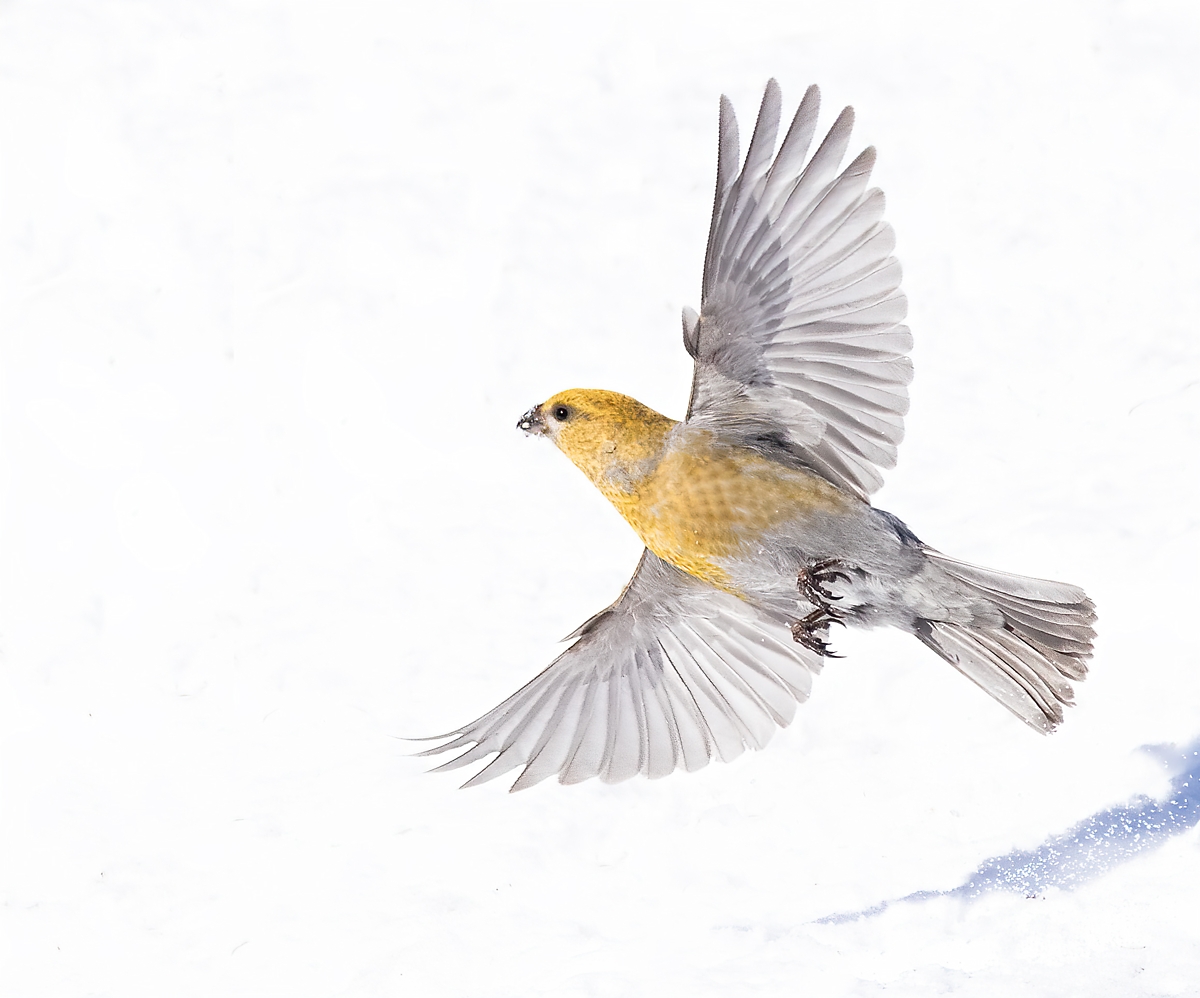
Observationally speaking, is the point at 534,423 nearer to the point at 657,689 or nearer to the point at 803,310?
the point at 803,310

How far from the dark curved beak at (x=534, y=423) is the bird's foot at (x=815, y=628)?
0.91 meters

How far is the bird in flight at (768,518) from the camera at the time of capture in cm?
278

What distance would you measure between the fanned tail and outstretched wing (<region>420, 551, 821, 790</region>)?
446 mm

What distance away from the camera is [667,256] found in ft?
13.2

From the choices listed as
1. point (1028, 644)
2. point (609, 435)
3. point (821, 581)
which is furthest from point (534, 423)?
point (1028, 644)

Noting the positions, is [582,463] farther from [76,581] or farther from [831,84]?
[76,581]

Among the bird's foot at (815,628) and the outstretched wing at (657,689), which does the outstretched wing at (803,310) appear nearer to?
the bird's foot at (815,628)

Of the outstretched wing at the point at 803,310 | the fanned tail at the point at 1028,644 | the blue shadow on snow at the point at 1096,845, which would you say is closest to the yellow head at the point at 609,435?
the outstretched wing at the point at 803,310

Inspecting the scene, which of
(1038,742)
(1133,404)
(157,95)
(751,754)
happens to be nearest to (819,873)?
(751,754)

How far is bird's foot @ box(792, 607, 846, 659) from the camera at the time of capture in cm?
311

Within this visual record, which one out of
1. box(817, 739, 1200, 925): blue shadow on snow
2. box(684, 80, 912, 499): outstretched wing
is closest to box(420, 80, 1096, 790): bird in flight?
box(684, 80, 912, 499): outstretched wing

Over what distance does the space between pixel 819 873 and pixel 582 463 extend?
1.70 meters

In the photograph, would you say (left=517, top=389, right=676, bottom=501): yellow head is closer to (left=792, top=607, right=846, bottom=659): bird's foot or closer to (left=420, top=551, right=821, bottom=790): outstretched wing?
(left=420, top=551, right=821, bottom=790): outstretched wing

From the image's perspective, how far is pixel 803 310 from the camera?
2.86 m
